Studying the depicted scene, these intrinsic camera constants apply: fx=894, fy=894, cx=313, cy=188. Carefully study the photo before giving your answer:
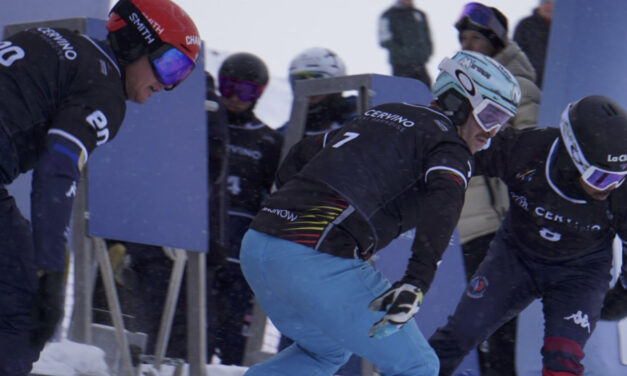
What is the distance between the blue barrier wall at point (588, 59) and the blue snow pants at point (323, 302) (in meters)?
2.41

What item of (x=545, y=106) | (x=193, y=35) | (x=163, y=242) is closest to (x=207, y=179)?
(x=163, y=242)

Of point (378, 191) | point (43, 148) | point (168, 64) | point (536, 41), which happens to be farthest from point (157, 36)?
point (536, 41)

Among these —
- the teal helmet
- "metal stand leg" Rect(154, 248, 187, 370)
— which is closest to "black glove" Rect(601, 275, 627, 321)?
the teal helmet

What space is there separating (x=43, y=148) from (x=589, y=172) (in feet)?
8.31

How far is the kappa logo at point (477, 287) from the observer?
15.0 feet

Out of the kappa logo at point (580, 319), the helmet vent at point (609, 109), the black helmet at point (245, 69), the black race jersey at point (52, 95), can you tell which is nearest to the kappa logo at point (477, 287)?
the kappa logo at point (580, 319)

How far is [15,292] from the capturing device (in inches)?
122

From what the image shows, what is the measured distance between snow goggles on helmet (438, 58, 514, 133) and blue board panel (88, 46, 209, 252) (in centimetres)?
152

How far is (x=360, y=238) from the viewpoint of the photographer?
3297 millimetres

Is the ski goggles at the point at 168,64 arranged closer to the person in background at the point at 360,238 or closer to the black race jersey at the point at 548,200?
the person in background at the point at 360,238

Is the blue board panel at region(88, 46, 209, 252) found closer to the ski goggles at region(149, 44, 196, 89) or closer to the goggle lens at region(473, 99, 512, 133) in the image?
the ski goggles at region(149, 44, 196, 89)

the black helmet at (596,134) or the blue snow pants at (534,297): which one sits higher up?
the black helmet at (596,134)

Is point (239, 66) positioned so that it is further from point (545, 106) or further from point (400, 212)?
point (400, 212)

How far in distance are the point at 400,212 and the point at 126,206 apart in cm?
186
